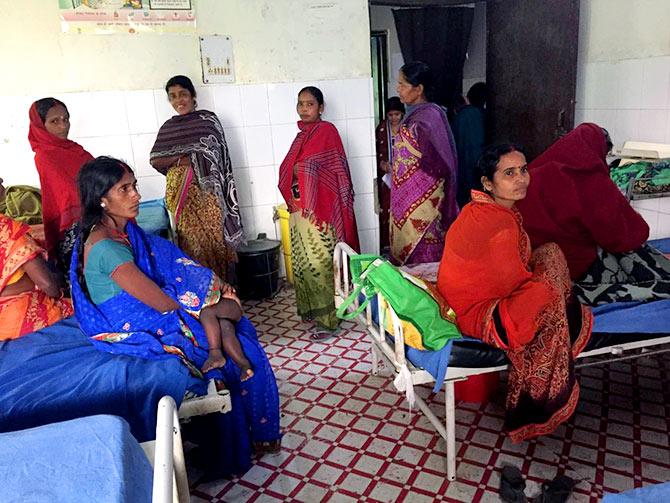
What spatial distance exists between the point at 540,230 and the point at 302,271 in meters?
1.60

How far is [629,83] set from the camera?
3.88 meters

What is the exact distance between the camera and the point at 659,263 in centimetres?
271

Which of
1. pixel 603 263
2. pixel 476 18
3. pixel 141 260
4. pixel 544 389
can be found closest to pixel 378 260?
pixel 544 389

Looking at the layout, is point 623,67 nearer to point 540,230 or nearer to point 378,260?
point 540,230

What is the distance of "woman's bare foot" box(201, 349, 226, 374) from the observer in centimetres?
223

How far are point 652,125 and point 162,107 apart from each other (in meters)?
3.32

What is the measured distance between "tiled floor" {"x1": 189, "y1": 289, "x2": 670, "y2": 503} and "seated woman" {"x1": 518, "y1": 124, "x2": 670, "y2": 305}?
0.62 metres

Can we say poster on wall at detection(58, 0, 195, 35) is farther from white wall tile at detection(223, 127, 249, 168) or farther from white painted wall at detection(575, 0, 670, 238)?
white painted wall at detection(575, 0, 670, 238)

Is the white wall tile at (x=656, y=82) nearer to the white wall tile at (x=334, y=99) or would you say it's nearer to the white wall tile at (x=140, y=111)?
the white wall tile at (x=334, y=99)

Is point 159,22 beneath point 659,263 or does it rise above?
above

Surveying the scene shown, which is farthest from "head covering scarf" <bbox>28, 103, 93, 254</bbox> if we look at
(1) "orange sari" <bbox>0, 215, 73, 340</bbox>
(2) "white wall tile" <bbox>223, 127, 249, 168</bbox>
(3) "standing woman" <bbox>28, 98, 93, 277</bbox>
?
(2) "white wall tile" <bbox>223, 127, 249, 168</bbox>

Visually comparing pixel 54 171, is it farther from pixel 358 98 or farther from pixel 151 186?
pixel 358 98

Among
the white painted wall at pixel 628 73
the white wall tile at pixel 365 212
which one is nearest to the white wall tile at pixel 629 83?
the white painted wall at pixel 628 73

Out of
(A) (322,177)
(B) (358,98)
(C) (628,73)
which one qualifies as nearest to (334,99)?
(B) (358,98)
